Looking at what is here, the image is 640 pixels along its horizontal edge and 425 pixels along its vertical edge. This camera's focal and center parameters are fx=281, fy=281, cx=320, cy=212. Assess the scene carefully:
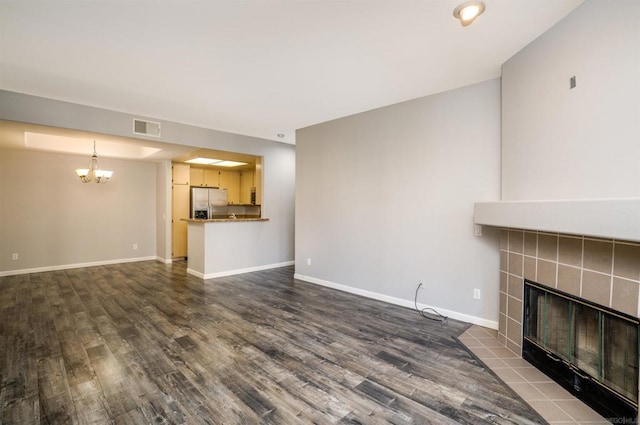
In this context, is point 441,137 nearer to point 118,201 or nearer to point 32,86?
point 32,86

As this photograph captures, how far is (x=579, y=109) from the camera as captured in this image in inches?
79.4

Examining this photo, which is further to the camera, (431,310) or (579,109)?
(431,310)

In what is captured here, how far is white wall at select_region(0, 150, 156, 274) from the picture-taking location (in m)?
5.37

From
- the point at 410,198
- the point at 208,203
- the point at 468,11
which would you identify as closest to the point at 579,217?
the point at 468,11

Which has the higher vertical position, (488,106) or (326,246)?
(488,106)

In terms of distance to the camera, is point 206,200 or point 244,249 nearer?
point 244,249

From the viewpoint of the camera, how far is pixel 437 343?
2.72 meters

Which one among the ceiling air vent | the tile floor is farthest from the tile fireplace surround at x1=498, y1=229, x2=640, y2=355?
the ceiling air vent

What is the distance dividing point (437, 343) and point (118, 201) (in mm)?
7157

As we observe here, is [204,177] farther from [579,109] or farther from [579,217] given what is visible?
[579,217]

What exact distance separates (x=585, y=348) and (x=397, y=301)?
2007 mm

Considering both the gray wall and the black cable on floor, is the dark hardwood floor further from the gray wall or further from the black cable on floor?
the gray wall

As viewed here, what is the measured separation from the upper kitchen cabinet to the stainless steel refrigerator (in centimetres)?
31

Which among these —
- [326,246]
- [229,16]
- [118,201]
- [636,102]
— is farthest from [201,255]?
[636,102]
